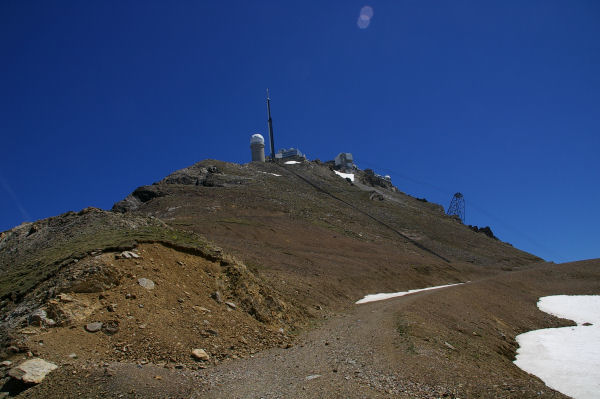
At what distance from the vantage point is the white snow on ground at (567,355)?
14366 mm

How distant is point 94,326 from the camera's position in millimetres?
9719

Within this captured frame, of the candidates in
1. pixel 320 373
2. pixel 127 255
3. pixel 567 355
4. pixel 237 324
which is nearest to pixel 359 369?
pixel 320 373

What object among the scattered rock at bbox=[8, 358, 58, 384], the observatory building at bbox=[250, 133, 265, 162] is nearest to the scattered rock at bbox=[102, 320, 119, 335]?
the scattered rock at bbox=[8, 358, 58, 384]

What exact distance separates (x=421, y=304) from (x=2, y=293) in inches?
711

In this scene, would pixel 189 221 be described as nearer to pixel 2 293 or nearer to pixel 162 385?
pixel 2 293

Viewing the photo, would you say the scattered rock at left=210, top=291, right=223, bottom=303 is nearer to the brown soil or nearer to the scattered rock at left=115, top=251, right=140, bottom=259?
the brown soil

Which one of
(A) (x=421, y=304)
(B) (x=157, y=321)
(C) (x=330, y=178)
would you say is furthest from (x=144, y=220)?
(C) (x=330, y=178)

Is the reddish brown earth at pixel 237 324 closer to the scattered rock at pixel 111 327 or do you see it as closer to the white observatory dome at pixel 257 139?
the scattered rock at pixel 111 327

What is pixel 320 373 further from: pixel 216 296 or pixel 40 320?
pixel 40 320

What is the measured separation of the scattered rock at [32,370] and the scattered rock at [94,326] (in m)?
1.41

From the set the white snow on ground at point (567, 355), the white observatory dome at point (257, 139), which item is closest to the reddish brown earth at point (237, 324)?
the white snow on ground at point (567, 355)

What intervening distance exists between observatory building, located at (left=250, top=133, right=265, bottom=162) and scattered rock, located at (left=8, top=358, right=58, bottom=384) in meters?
87.6

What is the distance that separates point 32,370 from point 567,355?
21.0 meters

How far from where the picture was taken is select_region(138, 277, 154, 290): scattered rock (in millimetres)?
11844
